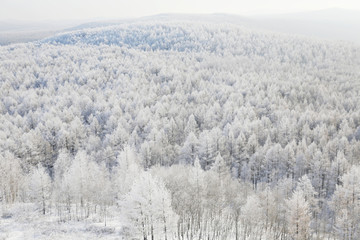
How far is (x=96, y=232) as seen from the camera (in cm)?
4397

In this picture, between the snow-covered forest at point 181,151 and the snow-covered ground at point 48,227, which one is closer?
the snow-covered ground at point 48,227

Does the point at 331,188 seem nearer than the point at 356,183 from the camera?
No

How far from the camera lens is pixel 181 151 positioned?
83312 millimetres

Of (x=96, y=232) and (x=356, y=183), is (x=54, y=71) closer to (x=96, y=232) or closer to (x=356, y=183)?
(x=96, y=232)

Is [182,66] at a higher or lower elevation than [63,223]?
higher

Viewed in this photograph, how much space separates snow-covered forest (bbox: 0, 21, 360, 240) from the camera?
45.3 metres

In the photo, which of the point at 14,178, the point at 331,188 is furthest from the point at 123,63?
the point at 331,188

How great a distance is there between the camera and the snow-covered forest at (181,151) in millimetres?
45281

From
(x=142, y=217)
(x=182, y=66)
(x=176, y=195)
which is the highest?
(x=182, y=66)

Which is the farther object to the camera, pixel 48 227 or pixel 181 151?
pixel 181 151

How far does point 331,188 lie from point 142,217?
172ft

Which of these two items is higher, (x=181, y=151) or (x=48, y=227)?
(x=48, y=227)

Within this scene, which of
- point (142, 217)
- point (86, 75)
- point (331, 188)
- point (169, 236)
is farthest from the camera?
point (86, 75)

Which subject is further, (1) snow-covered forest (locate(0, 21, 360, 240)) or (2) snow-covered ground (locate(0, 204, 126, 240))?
(1) snow-covered forest (locate(0, 21, 360, 240))
